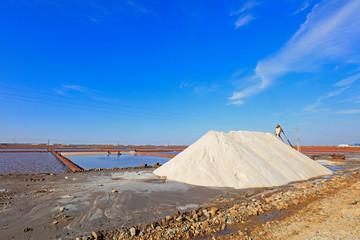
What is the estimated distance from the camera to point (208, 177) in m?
9.40

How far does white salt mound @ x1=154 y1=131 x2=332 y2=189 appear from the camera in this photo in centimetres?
928

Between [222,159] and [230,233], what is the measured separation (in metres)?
6.66

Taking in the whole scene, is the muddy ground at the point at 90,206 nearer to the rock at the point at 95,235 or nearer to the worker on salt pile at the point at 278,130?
the rock at the point at 95,235

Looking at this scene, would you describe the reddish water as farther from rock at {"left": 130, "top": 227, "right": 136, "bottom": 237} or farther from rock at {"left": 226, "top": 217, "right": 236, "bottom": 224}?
rock at {"left": 226, "top": 217, "right": 236, "bottom": 224}

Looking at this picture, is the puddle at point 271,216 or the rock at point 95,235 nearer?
the rock at point 95,235

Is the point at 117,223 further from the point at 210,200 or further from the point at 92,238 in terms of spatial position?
the point at 210,200

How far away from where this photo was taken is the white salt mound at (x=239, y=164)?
30.5ft

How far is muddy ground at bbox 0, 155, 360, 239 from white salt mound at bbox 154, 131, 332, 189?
92 cm

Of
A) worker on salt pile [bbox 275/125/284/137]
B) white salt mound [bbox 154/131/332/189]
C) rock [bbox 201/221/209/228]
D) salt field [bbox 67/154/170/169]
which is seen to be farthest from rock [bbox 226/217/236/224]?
worker on salt pile [bbox 275/125/284/137]

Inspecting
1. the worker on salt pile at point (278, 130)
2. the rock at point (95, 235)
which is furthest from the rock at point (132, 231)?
the worker on salt pile at point (278, 130)

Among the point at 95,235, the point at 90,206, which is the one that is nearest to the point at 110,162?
the point at 90,206

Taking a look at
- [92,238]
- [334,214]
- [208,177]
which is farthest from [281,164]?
[92,238]

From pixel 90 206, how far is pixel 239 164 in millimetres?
7674

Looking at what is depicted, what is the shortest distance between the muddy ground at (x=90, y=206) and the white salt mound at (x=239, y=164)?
0.92 metres
